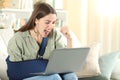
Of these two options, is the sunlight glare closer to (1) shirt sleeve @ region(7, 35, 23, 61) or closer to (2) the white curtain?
(2) the white curtain

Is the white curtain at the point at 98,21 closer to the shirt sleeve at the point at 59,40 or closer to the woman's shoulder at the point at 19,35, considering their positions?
the shirt sleeve at the point at 59,40

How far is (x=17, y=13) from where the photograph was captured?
2.92 metres

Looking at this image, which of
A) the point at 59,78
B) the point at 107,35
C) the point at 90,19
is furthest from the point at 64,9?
the point at 59,78

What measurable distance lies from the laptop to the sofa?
1.45 feet

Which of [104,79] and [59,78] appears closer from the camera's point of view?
[59,78]

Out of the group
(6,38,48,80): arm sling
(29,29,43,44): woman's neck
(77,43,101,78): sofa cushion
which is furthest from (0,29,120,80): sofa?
(29,29,43,44): woman's neck

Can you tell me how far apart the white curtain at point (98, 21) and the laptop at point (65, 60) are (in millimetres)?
1495

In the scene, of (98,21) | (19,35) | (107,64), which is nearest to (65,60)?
(19,35)

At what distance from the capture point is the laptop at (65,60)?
1.65 m

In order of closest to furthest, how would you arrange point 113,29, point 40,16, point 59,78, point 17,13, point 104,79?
1. point 59,78
2. point 40,16
3. point 104,79
4. point 17,13
5. point 113,29

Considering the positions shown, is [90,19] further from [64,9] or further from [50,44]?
[50,44]

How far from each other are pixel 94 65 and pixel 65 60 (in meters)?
0.63

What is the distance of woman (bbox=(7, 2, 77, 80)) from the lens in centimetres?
186

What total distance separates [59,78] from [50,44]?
0.38 meters
